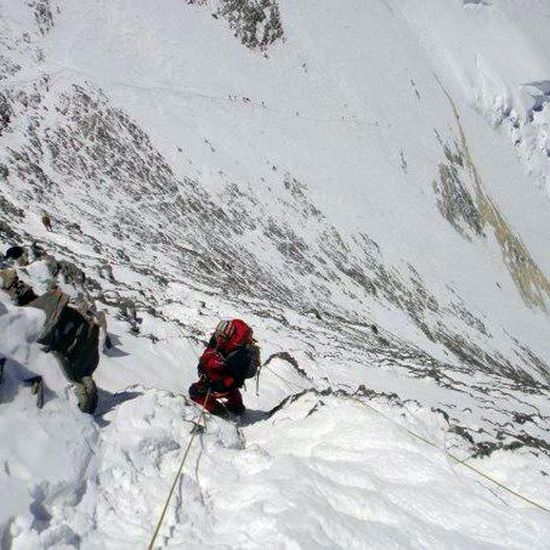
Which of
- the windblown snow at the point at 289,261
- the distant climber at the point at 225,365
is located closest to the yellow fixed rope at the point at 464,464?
the windblown snow at the point at 289,261

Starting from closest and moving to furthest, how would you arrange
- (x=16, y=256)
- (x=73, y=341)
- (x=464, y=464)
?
1. (x=464, y=464)
2. (x=73, y=341)
3. (x=16, y=256)

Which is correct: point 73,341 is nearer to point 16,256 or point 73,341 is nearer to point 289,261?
point 16,256

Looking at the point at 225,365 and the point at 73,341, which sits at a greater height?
the point at 73,341

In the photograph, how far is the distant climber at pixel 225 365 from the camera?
27.4 ft

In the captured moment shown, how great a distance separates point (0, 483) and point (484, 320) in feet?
120

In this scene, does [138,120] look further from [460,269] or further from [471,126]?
[471,126]

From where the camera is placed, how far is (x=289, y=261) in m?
28.4

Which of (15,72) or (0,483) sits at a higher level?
(15,72)

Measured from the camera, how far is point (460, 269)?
41.8 meters

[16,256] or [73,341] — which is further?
[16,256]

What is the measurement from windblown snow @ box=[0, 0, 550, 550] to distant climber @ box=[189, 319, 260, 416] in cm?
50

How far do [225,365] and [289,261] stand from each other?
66.0 ft

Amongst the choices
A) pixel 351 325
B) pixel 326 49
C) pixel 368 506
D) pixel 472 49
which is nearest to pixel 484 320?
pixel 351 325

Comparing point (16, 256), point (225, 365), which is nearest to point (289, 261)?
point (16, 256)
